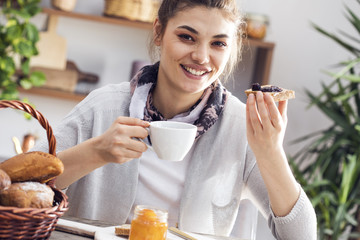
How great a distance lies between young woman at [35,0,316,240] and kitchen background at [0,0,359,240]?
1609 millimetres

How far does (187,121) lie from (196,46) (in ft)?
0.80

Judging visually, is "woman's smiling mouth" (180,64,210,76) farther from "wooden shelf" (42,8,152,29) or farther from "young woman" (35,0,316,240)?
"wooden shelf" (42,8,152,29)

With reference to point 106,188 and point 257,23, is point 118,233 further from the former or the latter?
point 257,23

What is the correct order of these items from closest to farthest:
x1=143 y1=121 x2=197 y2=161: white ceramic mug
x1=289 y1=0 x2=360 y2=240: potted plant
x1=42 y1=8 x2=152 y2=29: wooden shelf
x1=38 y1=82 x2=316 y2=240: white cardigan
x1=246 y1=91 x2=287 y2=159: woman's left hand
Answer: x1=143 y1=121 x2=197 y2=161: white ceramic mug
x1=246 y1=91 x2=287 y2=159: woman's left hand
x1=38 y1=82 x2=316 y2=240: white cardigan
x1=289 y1=0 x2=360 y2=240: potted plant
x1=42 y1=8 x2=152 y2=29: wooden shelf

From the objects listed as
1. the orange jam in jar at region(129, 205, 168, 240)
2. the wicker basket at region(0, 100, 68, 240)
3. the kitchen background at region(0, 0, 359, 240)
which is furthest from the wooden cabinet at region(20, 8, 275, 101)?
the wicker basket at region(0, 100, 68, 240)

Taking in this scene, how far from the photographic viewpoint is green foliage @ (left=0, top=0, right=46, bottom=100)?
298 centimetres

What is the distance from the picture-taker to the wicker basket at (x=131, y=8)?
3.09m

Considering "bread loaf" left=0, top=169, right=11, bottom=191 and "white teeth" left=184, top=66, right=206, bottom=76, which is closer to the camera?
"bread loaf" left=0, top=169, right=11, bottom=191

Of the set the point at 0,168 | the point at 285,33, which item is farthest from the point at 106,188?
the point at 285,33

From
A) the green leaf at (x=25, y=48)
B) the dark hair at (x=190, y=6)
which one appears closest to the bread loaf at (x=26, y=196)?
the dark hair at (x=190, y=6)

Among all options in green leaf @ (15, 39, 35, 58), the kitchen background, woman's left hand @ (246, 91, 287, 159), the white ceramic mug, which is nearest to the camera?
the white ceramic mug

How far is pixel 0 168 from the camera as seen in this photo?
930 millimetres

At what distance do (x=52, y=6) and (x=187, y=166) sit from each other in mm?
1925

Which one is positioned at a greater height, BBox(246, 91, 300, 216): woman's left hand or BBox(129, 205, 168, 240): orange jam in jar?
BBox(246, 91, 300, 216): woman's left hand
